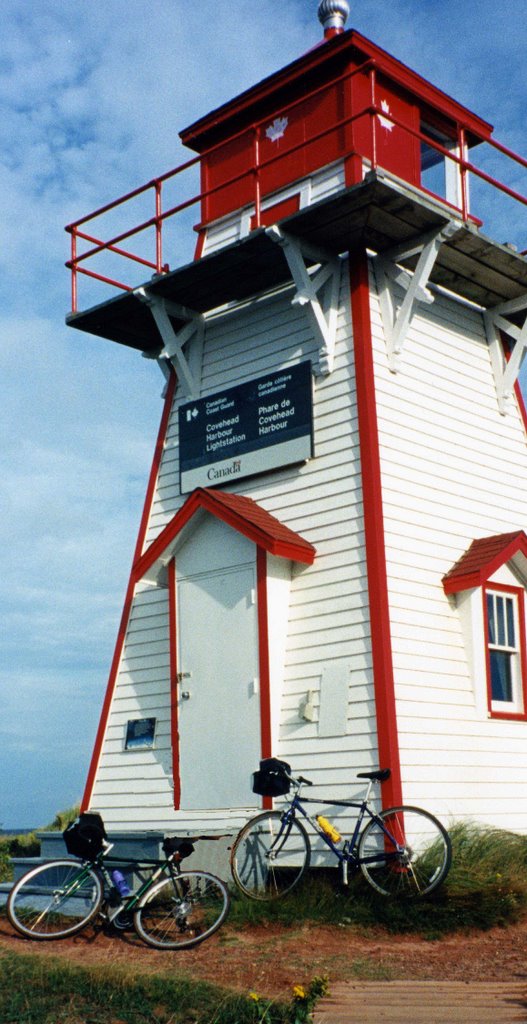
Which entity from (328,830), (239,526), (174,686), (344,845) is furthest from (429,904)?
(239,526)

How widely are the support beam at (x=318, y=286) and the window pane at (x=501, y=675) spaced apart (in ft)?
12.8

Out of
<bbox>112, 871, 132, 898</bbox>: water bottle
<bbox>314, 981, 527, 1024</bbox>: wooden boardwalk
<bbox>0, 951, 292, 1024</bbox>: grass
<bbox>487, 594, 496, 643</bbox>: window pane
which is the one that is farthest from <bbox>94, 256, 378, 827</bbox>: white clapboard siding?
<bbox>0, 951, 292, 1024</bbox>: grass

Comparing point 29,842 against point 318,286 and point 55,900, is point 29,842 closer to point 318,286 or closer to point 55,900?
point 55,900

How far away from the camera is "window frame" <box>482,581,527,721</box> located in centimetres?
1325

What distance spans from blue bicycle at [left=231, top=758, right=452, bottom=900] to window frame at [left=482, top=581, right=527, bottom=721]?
240 centimetres

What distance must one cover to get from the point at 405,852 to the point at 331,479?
4.24 m

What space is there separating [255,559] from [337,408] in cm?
198

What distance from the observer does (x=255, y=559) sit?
13133 mm

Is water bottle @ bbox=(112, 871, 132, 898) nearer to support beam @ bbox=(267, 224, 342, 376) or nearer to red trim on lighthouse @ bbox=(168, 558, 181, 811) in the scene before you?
red trim on lighthouse @ bbox=(168, 558, 181, 811)

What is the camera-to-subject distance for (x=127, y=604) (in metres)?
15.2

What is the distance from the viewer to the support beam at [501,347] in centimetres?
1509

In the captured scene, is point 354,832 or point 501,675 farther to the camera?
point 501,675

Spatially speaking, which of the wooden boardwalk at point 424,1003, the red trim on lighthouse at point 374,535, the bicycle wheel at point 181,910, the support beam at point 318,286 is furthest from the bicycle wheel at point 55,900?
the support beam at point 318,286

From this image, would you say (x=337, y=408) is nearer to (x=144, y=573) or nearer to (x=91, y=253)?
(x=144, y=573)
